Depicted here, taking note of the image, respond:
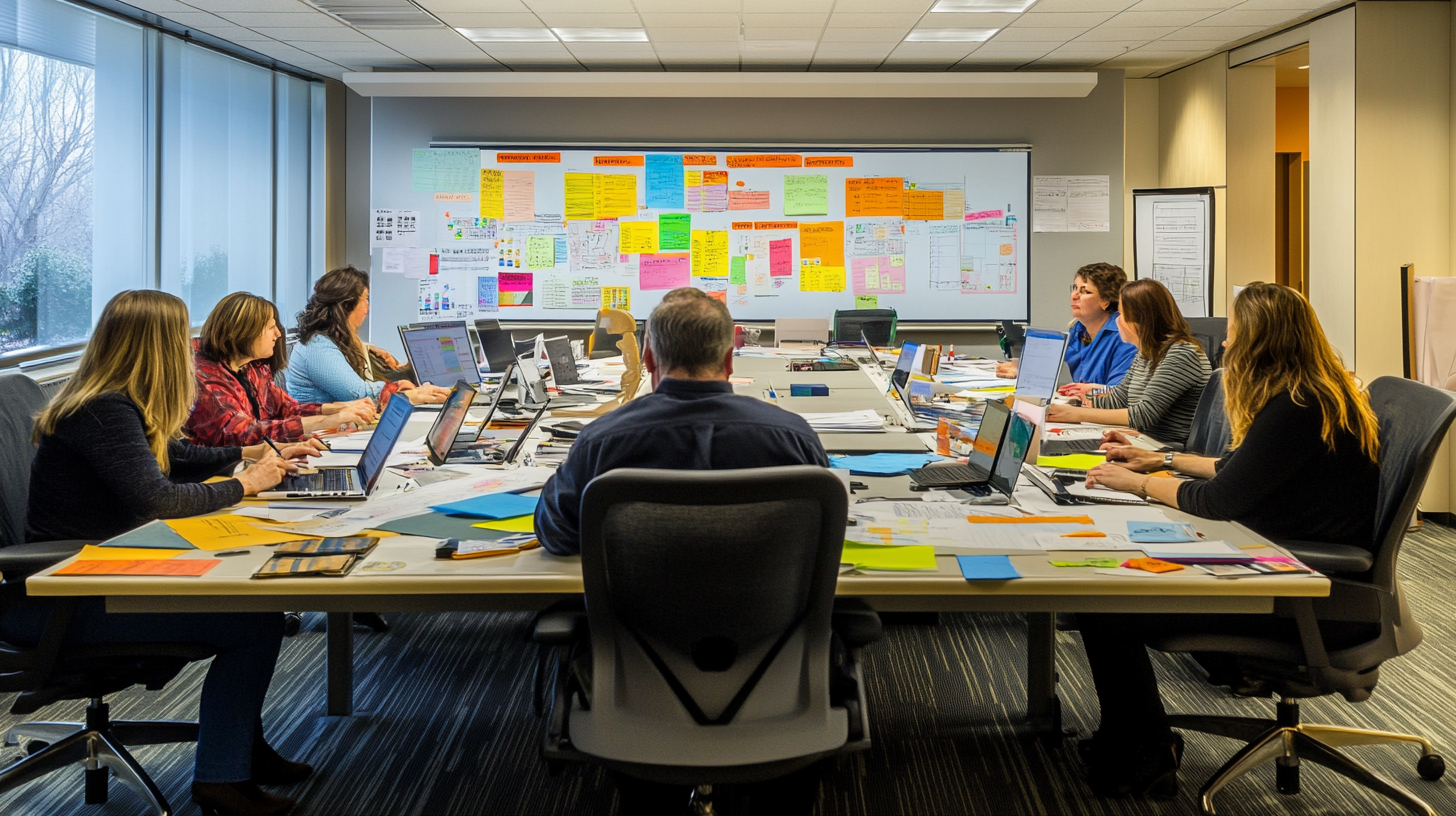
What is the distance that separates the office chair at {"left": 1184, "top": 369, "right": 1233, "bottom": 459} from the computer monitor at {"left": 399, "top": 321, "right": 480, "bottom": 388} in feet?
8.82

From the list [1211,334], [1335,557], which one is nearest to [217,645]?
[1335,557]

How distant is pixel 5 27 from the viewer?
4.37 meters

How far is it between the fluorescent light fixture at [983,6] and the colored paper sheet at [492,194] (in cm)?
318

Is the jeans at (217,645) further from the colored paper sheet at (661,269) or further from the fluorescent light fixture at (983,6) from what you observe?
the colored paper sheet at (661,269)

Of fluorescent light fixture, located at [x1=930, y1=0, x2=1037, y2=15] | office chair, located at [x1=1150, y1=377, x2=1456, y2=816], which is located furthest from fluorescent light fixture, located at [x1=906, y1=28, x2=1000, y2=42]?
office chair, located at [x1=1150, y1=377, x2=1456, y2=816]

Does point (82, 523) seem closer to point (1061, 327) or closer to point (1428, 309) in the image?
point (1428, 309)

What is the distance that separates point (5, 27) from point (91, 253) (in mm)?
1057

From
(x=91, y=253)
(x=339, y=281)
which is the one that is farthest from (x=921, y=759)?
(x=91, y=253)

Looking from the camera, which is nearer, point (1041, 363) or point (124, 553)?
point (124, 553)

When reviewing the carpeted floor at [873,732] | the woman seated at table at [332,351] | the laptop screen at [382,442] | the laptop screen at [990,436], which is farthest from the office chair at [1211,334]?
the laptop screen at [382,442]

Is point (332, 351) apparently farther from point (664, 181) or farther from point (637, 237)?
point (664, 181)

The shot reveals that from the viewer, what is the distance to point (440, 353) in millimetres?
4320

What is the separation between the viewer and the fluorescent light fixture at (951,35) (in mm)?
5754

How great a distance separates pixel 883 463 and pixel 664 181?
15.8 ft
